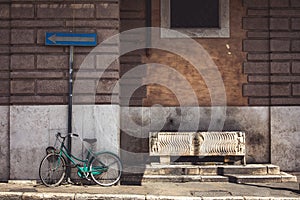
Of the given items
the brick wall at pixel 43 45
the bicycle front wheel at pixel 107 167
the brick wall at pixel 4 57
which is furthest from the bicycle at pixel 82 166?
the brick wall at pixel 4 57

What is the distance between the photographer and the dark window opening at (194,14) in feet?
37.1

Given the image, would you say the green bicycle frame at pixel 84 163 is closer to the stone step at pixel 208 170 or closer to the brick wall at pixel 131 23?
the stone step at pixel 208 170

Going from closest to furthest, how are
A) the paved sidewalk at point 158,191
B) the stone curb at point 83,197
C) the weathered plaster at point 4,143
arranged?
the stone curb at point 83,197 → the paved sidewalk at point 158,191 → the weathered plaster at point 4,143

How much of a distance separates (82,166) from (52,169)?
2.01 feet

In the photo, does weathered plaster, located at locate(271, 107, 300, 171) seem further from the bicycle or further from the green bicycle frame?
the green bicycle frame

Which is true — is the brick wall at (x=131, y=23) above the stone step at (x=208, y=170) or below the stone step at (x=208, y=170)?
above

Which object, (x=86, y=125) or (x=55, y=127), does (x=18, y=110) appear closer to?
(x=55, y=127)

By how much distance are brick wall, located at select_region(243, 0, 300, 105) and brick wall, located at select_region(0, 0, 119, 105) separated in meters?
3.35

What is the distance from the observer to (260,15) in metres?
11.2

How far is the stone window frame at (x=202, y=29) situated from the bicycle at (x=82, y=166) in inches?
131

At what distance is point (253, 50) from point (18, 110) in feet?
18.3

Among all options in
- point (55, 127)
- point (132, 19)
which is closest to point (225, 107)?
point (132, 19)

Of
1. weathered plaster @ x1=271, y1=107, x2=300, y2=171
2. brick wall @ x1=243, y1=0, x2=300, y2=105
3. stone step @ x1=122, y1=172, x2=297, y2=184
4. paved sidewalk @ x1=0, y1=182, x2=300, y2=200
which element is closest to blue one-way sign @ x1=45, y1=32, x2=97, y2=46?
paved sidewalk @ x1=0, y1=182, x2=300, y2=200

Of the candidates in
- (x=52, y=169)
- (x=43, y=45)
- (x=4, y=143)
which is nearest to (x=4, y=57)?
(x=43, y=45)
